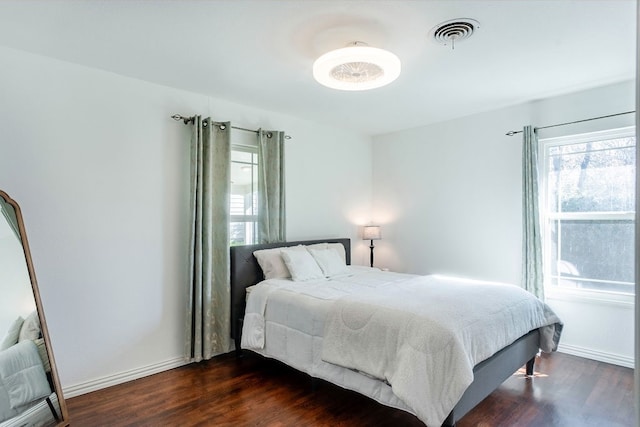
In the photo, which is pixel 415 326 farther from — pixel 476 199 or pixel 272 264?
pixel 476 199

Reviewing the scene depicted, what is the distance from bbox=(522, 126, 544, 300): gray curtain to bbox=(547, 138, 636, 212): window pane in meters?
0.25

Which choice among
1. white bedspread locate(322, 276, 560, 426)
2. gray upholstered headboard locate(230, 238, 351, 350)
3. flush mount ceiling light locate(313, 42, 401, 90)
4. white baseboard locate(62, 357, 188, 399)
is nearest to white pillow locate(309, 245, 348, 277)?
gray upholstered headboard locate(230, 238, 351, 350)

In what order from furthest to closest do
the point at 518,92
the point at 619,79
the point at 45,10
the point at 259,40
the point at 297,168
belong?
the point at 297,168
the point at 518,92
the point at 619,79
the point at 259,40
the point at 45,10

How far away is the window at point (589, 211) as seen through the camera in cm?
Answer: 321

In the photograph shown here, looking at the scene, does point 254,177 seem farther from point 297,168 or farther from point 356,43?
point 356,43

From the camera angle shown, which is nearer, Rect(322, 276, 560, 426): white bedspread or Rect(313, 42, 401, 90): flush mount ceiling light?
Rect(322, 276, 560, 426): white bedspread

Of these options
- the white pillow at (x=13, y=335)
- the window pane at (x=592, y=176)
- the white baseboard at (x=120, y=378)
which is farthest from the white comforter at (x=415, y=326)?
the white pillow at (x=13, y=335)

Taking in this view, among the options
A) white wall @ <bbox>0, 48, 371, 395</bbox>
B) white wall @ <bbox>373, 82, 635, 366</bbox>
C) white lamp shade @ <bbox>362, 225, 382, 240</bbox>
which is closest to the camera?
white wall @ <bbox>0, 48, 371, 395</bbox>

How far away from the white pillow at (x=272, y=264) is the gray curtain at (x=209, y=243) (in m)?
0.33

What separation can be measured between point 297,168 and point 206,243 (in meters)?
1.52

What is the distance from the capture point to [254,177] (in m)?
3.84

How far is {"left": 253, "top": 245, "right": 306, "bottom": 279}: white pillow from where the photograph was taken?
Result: 344cm

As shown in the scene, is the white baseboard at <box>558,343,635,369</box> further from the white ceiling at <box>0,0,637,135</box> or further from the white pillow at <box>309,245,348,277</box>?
the white ceiling at <box>0,0,637,135</box>

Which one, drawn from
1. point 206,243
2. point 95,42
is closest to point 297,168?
point 206,243
